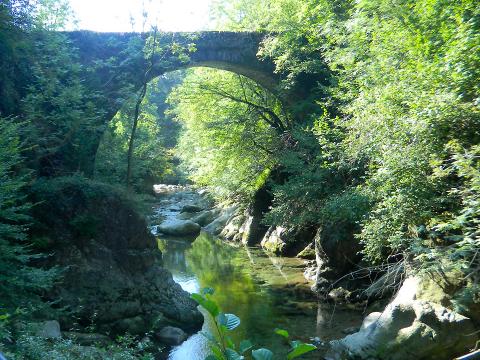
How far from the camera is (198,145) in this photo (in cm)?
1631

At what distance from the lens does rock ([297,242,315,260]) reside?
12.4 metres

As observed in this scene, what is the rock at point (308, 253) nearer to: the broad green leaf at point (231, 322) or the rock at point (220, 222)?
the rock at point (220, 222)

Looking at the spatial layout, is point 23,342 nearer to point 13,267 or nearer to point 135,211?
point 13,267

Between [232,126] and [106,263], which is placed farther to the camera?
[232,126]

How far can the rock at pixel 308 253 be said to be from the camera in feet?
40.7

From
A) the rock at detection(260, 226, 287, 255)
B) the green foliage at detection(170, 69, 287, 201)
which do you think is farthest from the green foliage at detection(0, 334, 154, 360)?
the green foliage at detection(170, 69, 287, 201)

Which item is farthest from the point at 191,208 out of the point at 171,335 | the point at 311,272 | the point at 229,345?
the point at 229,345

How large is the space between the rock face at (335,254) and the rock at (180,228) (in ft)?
26.1

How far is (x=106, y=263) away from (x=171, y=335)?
1.74m

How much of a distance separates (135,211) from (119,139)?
18.2 ft

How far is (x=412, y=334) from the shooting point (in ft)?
18.8

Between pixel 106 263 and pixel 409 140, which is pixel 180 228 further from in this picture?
pixel 409 140

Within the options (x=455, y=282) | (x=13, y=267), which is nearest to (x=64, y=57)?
(x=13, y=267)

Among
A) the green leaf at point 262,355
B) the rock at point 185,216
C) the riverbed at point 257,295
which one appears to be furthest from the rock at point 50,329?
the rock at point 185,216
